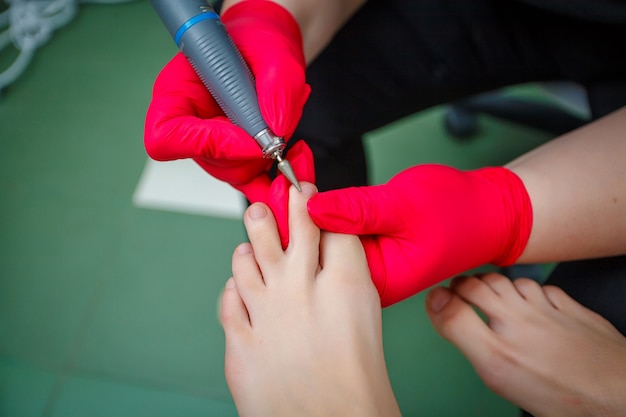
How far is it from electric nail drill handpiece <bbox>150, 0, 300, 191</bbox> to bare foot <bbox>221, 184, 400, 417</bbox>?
0.31 feet

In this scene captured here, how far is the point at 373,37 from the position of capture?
2.68 feet

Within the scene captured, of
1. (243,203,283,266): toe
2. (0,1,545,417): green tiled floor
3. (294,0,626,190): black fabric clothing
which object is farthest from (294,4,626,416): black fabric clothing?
(0,1,545,417): green tiled floor

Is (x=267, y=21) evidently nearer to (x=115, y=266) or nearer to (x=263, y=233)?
(x=263, y=233)

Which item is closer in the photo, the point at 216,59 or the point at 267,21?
the point at 216,59

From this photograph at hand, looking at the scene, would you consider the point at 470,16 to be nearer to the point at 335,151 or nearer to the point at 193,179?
the point at 335,151

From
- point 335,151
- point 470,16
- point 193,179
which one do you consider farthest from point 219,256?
point 470,16

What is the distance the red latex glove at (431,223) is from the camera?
57 centimetres

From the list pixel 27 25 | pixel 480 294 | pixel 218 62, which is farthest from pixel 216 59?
pixel 27 25

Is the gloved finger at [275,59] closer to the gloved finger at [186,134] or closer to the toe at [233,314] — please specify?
the gloved finger at [186,134]

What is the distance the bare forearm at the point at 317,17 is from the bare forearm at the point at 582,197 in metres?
0.36

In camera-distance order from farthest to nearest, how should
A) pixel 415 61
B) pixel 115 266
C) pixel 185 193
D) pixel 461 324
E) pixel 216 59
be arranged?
pixel 185 193 < pixel 115 266 < pixel 415 61 < pixel 461 324 < pixel 216 59

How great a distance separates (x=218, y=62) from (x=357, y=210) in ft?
0.73

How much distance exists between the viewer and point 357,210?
554 millimetres

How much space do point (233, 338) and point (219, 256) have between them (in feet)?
1.81
